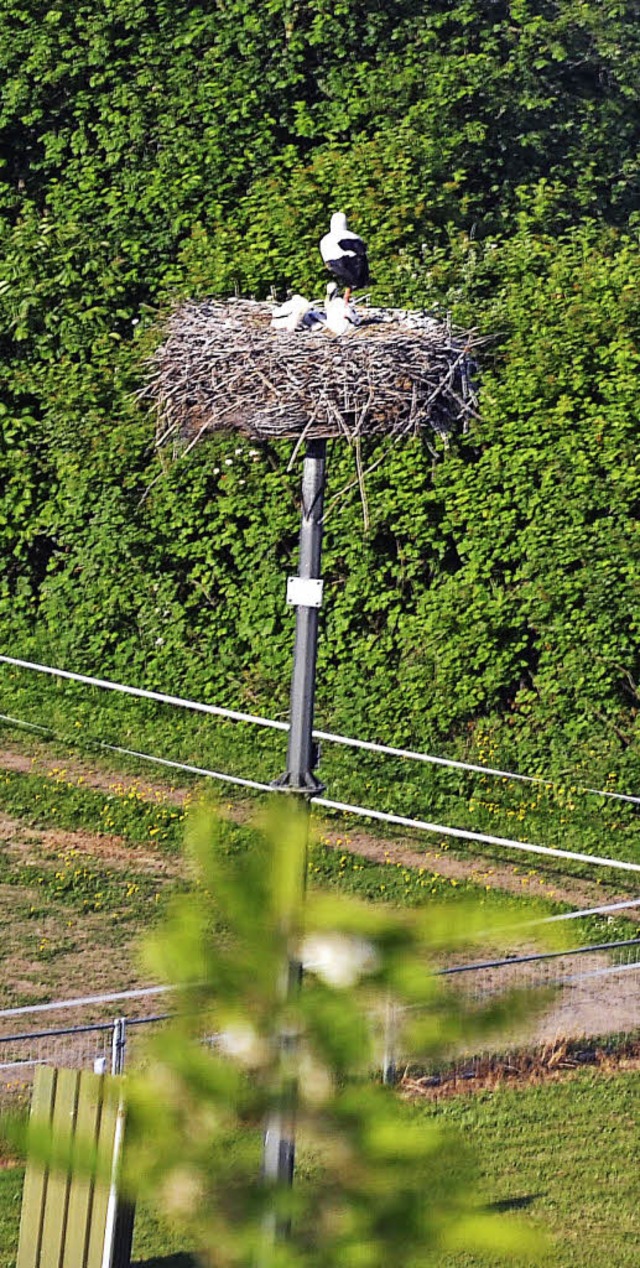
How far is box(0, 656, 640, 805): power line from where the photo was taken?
1219 cm

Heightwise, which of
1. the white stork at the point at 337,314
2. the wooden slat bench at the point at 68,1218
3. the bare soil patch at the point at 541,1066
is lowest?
the wooden slat bench at the point at 68,1218

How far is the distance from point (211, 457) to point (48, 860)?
13.1 feet

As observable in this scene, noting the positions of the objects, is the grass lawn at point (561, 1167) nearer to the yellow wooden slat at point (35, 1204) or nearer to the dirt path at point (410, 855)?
the yellow wooden slat at point (35, 1204)

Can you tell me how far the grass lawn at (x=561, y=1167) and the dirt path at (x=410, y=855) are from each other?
2383 mm

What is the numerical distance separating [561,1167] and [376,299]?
7967 millimetres

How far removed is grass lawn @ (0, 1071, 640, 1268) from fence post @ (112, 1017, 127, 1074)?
609 mm

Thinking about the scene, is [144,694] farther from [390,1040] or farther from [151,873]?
[390,1040]

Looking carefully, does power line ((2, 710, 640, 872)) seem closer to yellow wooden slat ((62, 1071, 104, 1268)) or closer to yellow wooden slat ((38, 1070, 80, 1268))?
yellow wooden slat ((38, 1070, 80, 1268))

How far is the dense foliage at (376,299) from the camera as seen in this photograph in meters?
12.8

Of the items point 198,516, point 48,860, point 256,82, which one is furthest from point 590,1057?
point 256,82

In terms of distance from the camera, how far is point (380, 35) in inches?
639

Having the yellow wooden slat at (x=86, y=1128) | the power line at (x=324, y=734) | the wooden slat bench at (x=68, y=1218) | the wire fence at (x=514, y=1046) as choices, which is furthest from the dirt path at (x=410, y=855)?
the yellow wooden slat at (x=86, y=1128)

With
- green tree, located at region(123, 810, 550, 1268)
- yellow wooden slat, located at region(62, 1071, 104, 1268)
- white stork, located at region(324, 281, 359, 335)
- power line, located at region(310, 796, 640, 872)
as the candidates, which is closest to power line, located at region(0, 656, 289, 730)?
power line, located at region(310, 796, 640, 872)

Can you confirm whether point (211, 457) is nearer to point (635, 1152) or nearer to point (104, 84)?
point (104, 84)
